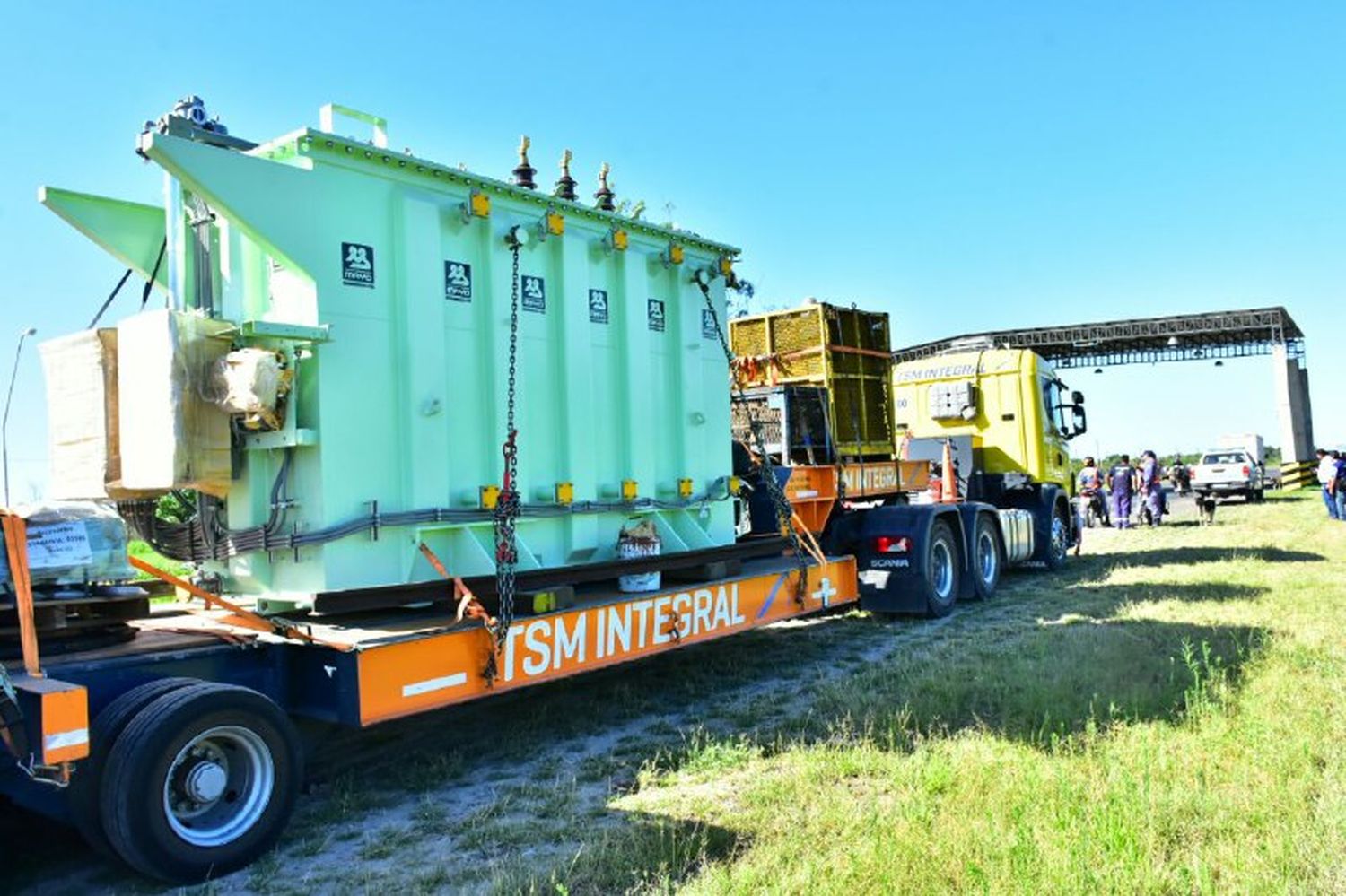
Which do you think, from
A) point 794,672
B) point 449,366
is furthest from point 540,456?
point 794,672

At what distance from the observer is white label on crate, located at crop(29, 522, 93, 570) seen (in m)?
4.10

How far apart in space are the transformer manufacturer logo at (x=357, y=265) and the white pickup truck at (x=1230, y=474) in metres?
31.7

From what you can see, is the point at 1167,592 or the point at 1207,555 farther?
the point at 1207,555

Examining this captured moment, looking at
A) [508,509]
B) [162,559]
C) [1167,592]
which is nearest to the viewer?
[508,509]

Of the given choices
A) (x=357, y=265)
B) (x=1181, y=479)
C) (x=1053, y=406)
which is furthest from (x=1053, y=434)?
(x=1181, y=479)

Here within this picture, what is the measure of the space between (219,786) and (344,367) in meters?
2.05

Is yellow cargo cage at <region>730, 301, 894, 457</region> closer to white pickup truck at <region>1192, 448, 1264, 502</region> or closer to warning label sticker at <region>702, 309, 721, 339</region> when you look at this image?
warning label sticker at <region>702, 309, 721, 339</region>

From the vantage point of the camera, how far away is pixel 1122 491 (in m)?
21.9

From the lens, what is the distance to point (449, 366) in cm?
554

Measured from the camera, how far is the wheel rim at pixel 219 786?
3979 mm

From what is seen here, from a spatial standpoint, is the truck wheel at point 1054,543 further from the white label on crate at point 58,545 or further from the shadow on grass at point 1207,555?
the white label on crate at point 58,545

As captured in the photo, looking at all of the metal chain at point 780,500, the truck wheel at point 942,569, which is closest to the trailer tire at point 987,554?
the truck wheel at point 942,569

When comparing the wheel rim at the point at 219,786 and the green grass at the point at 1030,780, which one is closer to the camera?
the green grass at the point at 1030,780

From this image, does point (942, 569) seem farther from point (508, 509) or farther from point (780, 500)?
point (508, 509)
